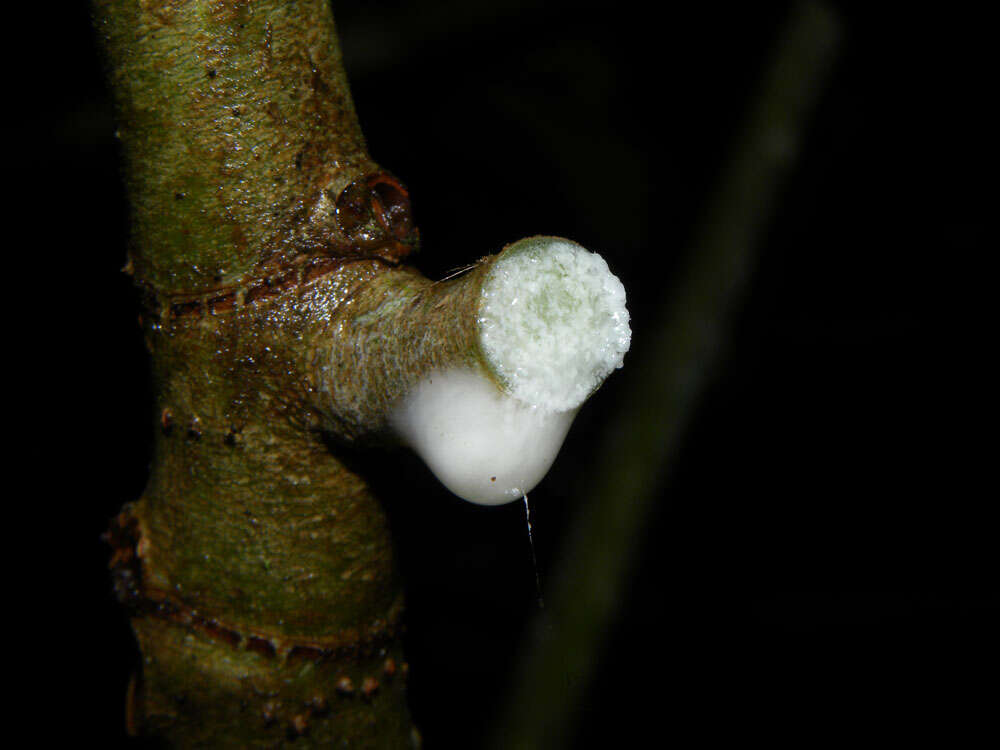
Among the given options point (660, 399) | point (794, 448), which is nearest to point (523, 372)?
point (660, 399)

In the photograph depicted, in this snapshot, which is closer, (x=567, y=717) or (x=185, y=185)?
(x=185, y=185)

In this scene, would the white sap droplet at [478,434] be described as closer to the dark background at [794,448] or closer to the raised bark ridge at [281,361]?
the raised bark ridge at [281,361]

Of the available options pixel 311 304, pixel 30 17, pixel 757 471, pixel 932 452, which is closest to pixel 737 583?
pixel 757 471

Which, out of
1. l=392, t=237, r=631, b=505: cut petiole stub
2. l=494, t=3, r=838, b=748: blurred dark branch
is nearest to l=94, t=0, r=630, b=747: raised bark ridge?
l=392, t=237, r=631, b=505: cut petiole stub

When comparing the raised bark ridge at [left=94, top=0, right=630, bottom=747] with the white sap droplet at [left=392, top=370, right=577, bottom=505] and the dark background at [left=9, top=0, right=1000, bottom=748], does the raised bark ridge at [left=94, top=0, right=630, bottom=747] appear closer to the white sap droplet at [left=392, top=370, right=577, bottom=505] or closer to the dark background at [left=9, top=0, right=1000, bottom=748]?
the white sap droplet at [left=392, top=370, right=577, bottom=505]

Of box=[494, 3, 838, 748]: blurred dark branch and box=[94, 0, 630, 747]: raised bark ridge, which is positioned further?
box=[494, 3, 838, 748]: blurred dark branch

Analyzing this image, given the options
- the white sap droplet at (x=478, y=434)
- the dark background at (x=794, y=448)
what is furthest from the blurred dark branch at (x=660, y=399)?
the white sap droplet at (x=478, y=434)

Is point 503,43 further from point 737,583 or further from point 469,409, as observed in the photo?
point 469,409

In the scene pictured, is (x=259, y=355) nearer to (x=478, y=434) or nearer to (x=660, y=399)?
(x=478, y=434)
